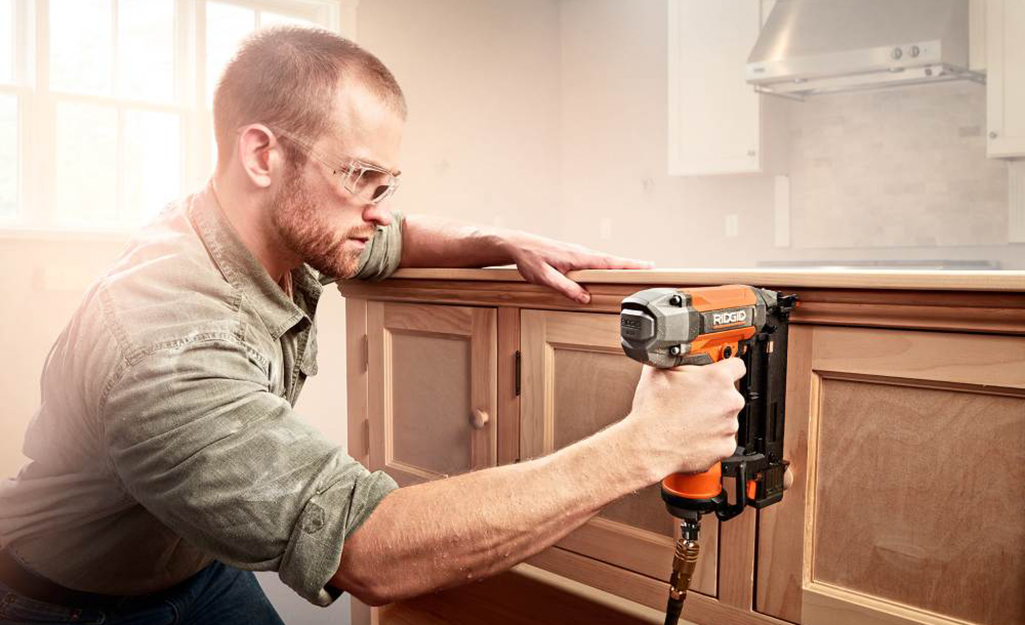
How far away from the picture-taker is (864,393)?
1.05m

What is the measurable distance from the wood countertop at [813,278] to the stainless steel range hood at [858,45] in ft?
9.95

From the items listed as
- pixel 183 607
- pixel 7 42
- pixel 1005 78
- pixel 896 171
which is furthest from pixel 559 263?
pixel 896 171

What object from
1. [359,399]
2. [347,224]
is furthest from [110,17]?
[347,224]

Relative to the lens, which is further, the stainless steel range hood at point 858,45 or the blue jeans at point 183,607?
the stainless steel range hood at point 858,45

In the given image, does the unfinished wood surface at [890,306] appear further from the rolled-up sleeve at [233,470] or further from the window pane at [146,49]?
the window pane at [146,49]

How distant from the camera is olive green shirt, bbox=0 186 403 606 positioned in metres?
0.92

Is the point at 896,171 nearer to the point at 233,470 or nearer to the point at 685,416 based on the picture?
the point at 685,416

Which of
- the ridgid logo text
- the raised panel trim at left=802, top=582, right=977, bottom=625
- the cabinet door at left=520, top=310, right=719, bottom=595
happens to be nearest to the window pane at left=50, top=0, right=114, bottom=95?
the cabinet door at left=520, top=310, right=719, bottom=595

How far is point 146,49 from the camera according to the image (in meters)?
4.06

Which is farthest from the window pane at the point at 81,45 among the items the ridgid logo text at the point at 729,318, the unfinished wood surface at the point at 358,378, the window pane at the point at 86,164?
the ridgid logo text at the point at 729,318

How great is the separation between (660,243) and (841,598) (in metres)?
4.32

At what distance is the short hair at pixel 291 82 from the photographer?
46.8 inches

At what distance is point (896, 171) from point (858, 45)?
2.42ft

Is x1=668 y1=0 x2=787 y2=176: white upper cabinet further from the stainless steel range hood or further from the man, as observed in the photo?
the man
